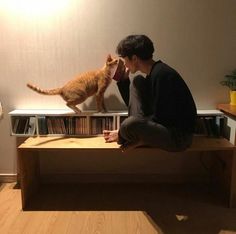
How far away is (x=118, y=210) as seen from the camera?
205 cm

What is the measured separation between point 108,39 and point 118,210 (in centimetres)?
125

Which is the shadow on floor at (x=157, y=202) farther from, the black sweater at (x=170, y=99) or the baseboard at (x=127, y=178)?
the black sweater at (x=170, y=99)

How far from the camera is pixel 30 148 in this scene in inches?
79.0

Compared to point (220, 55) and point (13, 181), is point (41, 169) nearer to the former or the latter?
point (13, 181)

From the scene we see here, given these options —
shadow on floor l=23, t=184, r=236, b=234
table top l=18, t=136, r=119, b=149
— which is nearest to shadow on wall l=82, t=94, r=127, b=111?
table top l=18, t=136, r=119, b=149

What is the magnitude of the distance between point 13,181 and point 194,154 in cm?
152

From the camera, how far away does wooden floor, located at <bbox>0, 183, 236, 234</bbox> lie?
72.7 inches

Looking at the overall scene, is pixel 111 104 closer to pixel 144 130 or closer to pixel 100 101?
pixel 100 101

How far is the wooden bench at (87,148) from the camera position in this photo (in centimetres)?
200

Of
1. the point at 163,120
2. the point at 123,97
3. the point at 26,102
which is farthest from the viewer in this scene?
the point at 26,102

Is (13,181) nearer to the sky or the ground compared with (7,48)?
nearer to the ground

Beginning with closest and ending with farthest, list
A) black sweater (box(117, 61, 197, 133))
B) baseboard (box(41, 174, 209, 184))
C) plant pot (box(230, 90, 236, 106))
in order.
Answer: black sweater (box(117, 61, 197, 133)) < plant pot (box(230, 90, 236, 106)) < baseboard (box(41, 174, 209, 184))

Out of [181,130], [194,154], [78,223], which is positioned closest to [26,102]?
[78,223]

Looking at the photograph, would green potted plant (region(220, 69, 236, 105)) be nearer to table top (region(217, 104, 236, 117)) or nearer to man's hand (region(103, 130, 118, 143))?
table top (region(217, 104, 236, 117))
